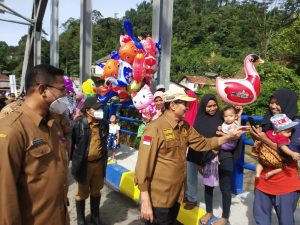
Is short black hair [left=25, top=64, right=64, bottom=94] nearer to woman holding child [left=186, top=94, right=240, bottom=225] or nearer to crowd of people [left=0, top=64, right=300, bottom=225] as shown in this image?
crowd of people [left=0, top=64, right=300, bottom=225]

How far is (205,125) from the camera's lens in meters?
3.73

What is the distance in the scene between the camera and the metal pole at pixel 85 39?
7.86 metres

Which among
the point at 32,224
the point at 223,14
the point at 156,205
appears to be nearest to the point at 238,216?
the point at 156,205

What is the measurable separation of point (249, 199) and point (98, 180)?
6.22 feet

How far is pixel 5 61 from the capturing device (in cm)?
7638

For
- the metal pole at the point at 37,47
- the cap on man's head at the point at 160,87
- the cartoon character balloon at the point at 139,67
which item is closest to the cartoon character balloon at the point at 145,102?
the cap on man's head at the point at 160,87

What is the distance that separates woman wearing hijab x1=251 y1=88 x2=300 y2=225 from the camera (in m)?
2.79

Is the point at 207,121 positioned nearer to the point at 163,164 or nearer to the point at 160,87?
the point at 163,164

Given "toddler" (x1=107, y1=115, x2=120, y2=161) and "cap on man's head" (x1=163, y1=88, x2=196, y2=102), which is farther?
"toddler" (x1=107, y1=115, x2=120, y2=161)

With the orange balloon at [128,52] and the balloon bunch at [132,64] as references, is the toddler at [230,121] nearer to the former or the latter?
the balloon bunch at [132,64]

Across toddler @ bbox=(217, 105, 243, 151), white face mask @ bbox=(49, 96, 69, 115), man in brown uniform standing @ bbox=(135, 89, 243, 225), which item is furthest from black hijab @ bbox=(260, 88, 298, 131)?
white face mask @ bbox=(49, 96, 69, 115)

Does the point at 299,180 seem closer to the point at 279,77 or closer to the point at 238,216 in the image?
the point at 238,216

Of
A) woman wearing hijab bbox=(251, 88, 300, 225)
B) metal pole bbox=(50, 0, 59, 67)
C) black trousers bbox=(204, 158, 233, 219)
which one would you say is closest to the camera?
woman wearing hijab bbox=(251, 88, 300, 225)

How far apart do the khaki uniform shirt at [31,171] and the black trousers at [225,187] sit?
1.90 m
